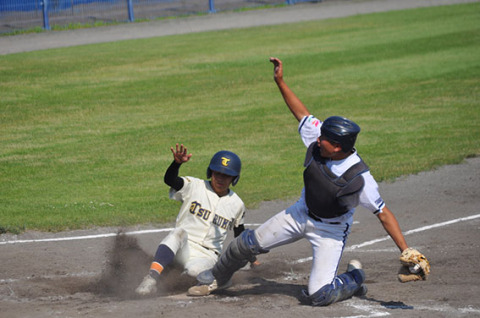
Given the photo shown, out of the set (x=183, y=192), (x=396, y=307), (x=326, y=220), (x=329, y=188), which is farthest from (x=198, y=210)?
(x=396, y=307)

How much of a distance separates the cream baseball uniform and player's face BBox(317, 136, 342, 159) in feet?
4.35

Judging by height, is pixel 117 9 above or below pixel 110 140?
above

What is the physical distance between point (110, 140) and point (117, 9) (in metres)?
16.0

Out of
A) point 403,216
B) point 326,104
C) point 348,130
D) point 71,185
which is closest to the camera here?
point 348,130

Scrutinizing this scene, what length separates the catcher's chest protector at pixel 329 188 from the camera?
5953mm

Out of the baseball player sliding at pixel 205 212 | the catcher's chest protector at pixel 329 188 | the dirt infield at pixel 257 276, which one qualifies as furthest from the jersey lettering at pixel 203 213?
the catcher's chest protector at pixel 329 188

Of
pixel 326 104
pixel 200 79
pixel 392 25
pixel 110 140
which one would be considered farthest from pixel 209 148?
pixel 392 25

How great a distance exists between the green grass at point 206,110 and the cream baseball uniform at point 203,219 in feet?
7.28

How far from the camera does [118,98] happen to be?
54.0ft

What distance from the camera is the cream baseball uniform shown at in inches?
271

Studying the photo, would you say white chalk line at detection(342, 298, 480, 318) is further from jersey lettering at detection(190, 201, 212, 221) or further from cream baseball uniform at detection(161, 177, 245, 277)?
jersey lettering at detection(190, 201, 212, 221)

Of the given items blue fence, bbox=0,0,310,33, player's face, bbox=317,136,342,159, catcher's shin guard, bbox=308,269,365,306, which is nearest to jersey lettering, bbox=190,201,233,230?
catcher's shin guard, bbox=308,269,365,306

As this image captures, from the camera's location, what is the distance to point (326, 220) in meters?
6.22

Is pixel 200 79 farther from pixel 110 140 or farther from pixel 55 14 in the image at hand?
pixel 55 14
